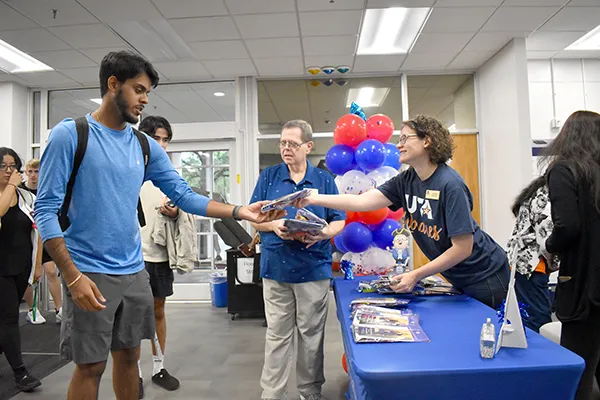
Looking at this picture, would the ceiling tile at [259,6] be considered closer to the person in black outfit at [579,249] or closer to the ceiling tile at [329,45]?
the ceiling tile at [329,45]

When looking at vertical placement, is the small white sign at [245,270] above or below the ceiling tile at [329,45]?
below

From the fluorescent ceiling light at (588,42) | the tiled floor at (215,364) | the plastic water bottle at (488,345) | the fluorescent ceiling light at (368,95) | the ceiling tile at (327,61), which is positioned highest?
the fluorescent ceiling light at (588,42)

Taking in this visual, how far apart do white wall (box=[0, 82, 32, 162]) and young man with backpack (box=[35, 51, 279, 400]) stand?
17.5 ft

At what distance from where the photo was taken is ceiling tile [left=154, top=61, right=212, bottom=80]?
5023 mm

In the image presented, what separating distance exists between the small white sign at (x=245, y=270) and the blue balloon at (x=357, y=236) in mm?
1626

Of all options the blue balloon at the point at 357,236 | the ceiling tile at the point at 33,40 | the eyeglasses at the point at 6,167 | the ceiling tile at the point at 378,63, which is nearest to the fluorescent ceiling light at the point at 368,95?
the ceiling tile at the point at 378,63

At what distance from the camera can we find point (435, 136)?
1744mm

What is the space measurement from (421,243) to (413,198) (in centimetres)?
22

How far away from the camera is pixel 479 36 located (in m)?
4.48

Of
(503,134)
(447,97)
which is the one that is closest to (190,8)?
(503,134)

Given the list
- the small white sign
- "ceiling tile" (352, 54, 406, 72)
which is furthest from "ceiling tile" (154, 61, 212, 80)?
the small white sign

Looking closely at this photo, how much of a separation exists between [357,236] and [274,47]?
2.86 metres

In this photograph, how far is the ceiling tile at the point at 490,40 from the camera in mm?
4453

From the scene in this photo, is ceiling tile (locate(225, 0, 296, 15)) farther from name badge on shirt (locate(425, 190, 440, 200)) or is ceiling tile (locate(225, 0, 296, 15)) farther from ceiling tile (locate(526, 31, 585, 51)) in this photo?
ceiling tile (locate(526, 31, 585, 51))
